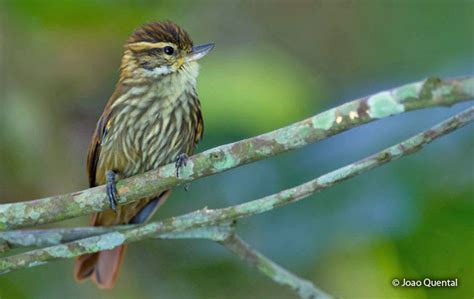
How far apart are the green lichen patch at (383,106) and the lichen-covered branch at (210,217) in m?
0.24

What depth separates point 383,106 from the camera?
8.50 ft

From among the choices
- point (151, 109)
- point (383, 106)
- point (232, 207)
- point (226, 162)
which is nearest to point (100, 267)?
point (151, 109)

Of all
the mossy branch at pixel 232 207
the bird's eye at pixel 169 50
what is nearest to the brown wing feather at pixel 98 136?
the bird's eye at pixel 169 50

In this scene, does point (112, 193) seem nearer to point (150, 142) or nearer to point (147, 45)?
point (150, 142)

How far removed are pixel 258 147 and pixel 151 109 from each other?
3.11 feet

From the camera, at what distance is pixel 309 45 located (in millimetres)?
5973

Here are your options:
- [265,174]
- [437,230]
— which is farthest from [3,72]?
[437,230]

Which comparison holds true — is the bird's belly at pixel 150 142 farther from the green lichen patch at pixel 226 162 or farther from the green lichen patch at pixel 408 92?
the green lichen patch at pixel 408 92

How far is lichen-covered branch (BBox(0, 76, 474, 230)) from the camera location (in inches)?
97.9

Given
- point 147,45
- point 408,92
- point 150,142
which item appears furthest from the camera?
point 147,45

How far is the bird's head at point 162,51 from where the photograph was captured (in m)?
3.74

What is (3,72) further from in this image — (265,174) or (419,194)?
(419,194)

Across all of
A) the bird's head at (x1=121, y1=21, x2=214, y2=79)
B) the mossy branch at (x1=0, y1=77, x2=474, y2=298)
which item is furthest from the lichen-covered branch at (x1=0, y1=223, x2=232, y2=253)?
the bird's head at (x1=121, y1=21, x2=214, y2=79)

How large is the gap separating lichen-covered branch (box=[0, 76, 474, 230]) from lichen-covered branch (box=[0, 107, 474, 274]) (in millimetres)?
136
